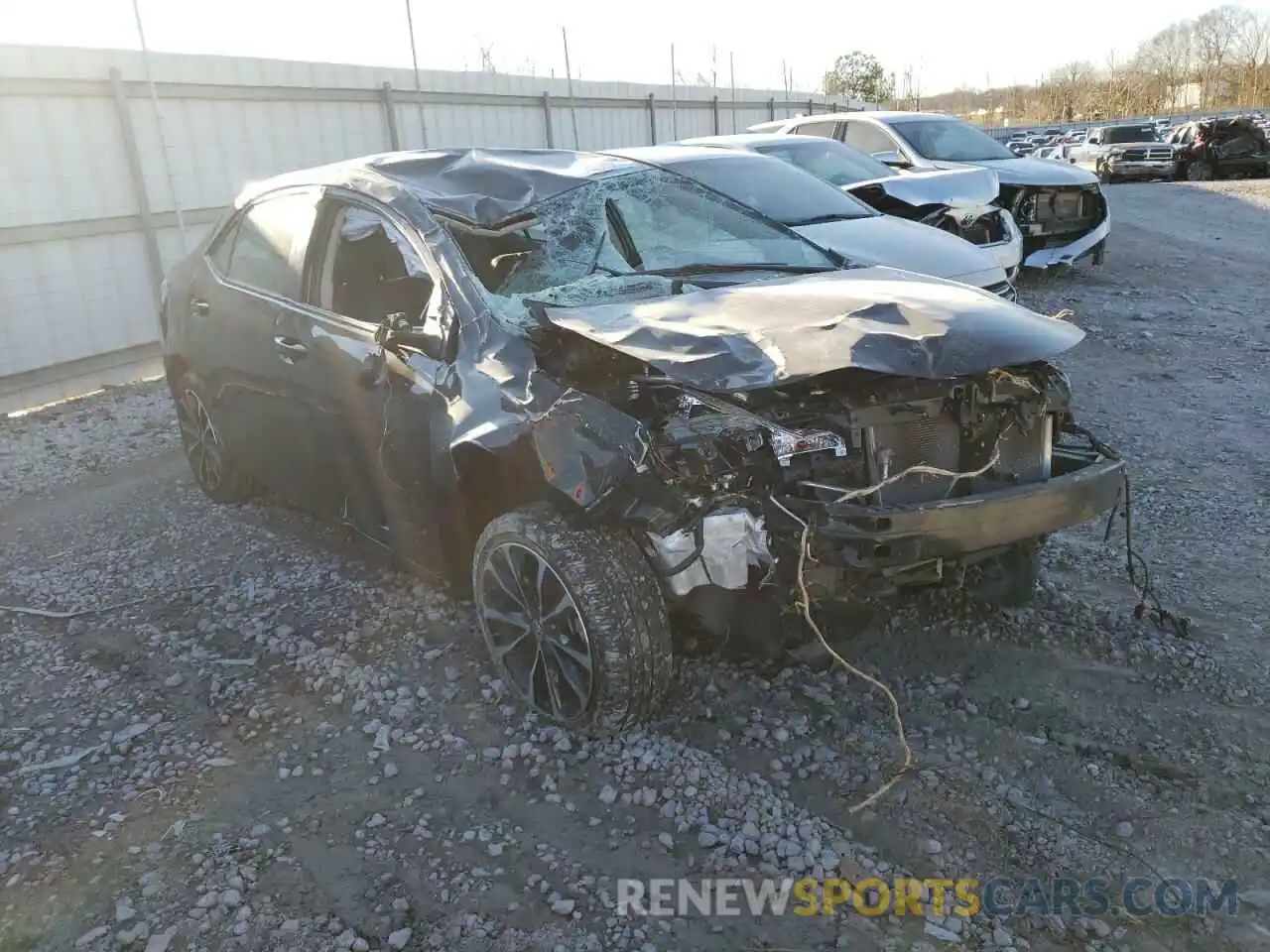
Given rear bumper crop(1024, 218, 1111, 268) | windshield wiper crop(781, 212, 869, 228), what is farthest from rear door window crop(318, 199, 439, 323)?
rear bumper crop(1024, 218, 1111, 268)

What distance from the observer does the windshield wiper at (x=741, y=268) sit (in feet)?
12.4

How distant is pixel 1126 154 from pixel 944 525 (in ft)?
75.4

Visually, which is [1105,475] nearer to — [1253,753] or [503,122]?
[1253,753]

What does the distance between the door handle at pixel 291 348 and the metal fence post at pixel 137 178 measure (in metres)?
5.20

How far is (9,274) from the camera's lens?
7.70m

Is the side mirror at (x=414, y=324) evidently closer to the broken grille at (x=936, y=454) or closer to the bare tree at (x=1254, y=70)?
the broken grille at (x=936, y=454)

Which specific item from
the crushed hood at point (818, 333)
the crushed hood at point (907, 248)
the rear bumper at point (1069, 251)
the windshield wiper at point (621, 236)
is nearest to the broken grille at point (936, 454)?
the crushed hood at point (818, 333)

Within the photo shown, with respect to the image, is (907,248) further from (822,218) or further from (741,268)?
(741,268)

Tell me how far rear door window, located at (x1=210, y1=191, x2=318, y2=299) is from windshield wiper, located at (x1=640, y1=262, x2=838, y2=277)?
1.44 meters

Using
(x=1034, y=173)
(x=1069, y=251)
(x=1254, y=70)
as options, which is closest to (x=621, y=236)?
(x=1034, y=173)

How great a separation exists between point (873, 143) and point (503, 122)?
17.2 ft

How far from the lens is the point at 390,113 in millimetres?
11102

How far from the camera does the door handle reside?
12.7ft

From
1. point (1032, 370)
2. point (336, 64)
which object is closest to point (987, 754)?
point (1032, 370)
